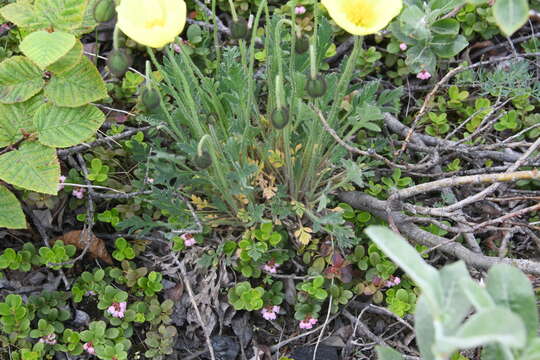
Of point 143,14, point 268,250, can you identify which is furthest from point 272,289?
point 143,14

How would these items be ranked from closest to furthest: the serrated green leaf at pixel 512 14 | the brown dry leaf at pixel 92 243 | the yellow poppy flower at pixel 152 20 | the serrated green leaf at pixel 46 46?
1. the serrated green leaf at pixel 512 14
2. the yellow poppy flower at pixel 152 20
3. the serrated green leaf at pixel 46 46
4. the brown dry leaf at pixel 92 243

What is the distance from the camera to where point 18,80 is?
1.88m

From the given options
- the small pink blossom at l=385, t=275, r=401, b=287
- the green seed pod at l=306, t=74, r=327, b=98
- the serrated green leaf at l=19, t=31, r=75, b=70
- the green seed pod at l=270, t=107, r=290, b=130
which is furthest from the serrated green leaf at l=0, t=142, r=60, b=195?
the small pink blossom at l=385, t=275, r=401, b=287

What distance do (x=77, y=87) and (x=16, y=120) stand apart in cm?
23

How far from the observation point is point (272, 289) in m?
1.89

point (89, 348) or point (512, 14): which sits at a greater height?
point (512, 14)

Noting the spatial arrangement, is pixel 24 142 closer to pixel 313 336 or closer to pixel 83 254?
pixel 83 254

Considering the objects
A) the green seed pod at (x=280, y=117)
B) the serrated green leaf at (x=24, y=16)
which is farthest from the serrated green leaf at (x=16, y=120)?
the green seed pod at (x=280, y=117)

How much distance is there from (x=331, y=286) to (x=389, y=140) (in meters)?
0.60

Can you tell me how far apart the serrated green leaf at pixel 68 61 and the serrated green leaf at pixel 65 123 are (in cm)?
12

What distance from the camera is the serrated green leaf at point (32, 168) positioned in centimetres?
172

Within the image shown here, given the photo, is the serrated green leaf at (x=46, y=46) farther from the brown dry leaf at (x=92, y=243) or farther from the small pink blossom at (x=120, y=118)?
the brown dry leaf at (x=92, y=243)

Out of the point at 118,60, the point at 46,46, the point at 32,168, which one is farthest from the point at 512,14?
the point at 32,168

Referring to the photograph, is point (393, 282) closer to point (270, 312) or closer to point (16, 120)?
point (270, 312)
